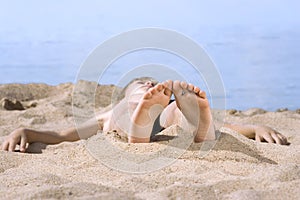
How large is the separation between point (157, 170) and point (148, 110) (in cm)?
33

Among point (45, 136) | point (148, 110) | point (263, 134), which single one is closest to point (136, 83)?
point (148, 110)

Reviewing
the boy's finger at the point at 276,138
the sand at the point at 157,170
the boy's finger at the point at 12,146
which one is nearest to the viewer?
the sand at the point at 157,170

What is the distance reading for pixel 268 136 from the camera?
3.15m

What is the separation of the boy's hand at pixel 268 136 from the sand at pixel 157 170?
0.36 m

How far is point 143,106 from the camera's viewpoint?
2312 millimetres

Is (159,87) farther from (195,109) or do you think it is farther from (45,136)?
(45,136)

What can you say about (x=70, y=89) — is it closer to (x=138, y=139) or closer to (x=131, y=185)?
(x=138, y=139)

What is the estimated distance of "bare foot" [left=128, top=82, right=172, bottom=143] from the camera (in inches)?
89.5

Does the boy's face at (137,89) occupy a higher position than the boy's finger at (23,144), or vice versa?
the boy's face at (137,89)

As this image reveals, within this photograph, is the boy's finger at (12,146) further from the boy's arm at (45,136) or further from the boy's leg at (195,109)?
the boy's leg at (195,109)

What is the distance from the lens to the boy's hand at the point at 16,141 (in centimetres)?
292

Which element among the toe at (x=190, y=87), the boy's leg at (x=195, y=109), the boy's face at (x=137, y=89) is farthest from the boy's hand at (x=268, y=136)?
the toe at (x=190, y=87)

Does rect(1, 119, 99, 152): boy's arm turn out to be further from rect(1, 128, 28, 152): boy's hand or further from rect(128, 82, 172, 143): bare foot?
rect(128, 82, 172, 143): bare foot

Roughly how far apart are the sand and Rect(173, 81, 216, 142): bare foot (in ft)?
0.23
